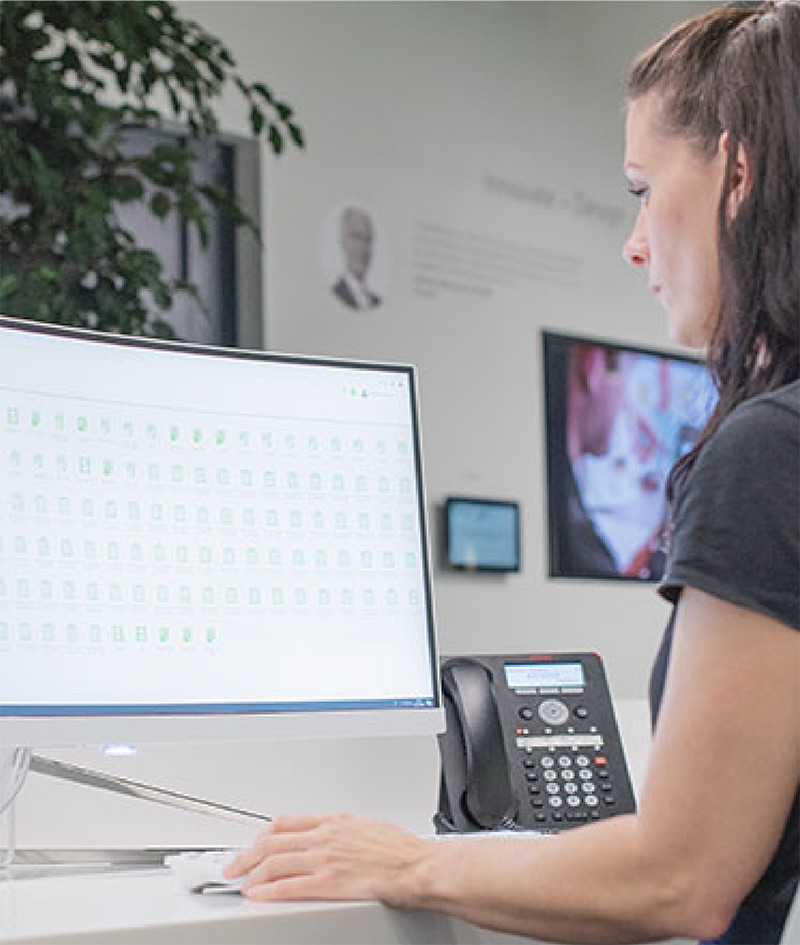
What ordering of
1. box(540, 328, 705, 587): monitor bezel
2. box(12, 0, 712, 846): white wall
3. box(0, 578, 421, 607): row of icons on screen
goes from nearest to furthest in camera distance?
box(0, 578, 421, 607): row of icons on screen
box(12, 0, 712, 846): white wall
box(540, 328, 705, 587): monitor bezel

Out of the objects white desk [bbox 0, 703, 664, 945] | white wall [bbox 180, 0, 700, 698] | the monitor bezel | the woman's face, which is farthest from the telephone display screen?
the monitor bezel

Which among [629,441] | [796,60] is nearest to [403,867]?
[796,60]

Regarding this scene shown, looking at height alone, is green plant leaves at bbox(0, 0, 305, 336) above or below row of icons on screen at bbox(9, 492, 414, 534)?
above

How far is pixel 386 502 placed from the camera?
4.70 feet

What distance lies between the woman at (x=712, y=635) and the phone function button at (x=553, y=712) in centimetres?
47

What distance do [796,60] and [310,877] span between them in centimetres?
63

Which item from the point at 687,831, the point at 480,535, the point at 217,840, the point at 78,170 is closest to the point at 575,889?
the point at 687,831

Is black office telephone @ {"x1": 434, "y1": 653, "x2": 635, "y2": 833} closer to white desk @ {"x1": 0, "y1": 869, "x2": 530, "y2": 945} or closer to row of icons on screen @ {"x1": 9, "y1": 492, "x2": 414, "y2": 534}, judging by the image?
row of icons on screen @ {"x1": 9, "y1": 492, "x2": 414, "y2": 534}

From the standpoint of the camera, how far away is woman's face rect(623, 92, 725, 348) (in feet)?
3.59

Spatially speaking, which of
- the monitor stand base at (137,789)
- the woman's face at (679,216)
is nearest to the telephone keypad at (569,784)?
the monitor stand base at (137,789)

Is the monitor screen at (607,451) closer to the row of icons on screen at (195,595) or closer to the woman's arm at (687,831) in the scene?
the row of icons on screen at (195,595)

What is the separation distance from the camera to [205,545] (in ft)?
4.36

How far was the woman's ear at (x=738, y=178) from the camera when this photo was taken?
1.06 m

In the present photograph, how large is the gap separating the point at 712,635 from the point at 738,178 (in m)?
0.34
